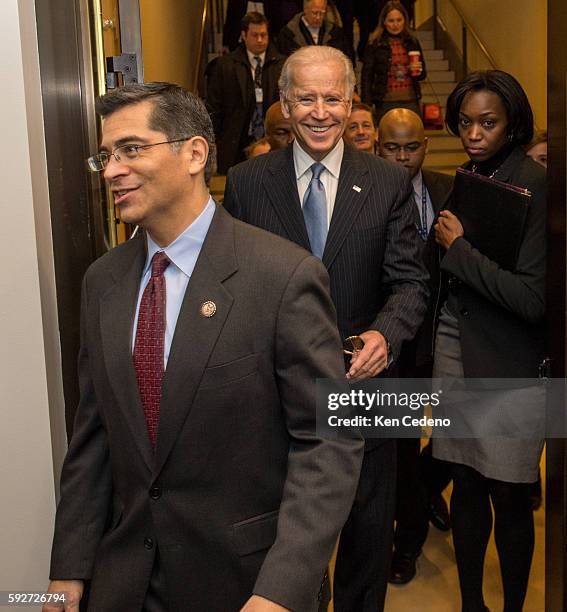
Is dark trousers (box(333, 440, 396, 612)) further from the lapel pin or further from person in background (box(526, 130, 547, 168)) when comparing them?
person in background (box(526, 130, 547, 168))

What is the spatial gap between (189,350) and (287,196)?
1.02 metres

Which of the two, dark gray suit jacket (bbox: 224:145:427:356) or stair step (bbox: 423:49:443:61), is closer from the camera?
dark gray suit jacket (bbox: 224:145:427:356)

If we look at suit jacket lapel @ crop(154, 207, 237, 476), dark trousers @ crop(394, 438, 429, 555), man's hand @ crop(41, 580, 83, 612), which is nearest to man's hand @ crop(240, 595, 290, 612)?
suit jacket lapel @ crop(154, 207, 237, 476)

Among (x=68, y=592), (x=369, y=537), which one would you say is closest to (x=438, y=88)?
(x=369, y=537)

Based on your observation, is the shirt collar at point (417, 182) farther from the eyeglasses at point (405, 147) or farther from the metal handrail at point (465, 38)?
the metal handrail at point (465, 38)

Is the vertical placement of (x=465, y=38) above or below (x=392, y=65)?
above

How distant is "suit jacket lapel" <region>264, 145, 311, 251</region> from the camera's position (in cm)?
260

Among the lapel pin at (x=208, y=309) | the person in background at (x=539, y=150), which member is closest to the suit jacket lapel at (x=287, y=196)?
the lapel pin at (x=208, y=309)

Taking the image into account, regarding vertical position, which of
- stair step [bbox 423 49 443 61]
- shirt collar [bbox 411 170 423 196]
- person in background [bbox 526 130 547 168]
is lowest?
shirt collar [bbox 411 170 423 196]

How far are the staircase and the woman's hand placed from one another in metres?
4.98

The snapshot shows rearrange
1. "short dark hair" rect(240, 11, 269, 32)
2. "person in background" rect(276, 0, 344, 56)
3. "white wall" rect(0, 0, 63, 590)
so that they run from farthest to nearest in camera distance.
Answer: "person in background" rect(276, 0, 344, 56), "short dark hair" rect(240, 11, 269, 32), "white wall" rect(0, 0, 63, 590)

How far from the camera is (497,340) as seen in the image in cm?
278

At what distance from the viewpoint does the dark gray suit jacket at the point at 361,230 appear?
2.58m

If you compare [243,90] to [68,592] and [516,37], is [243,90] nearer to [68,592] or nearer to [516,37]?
[516,37]
